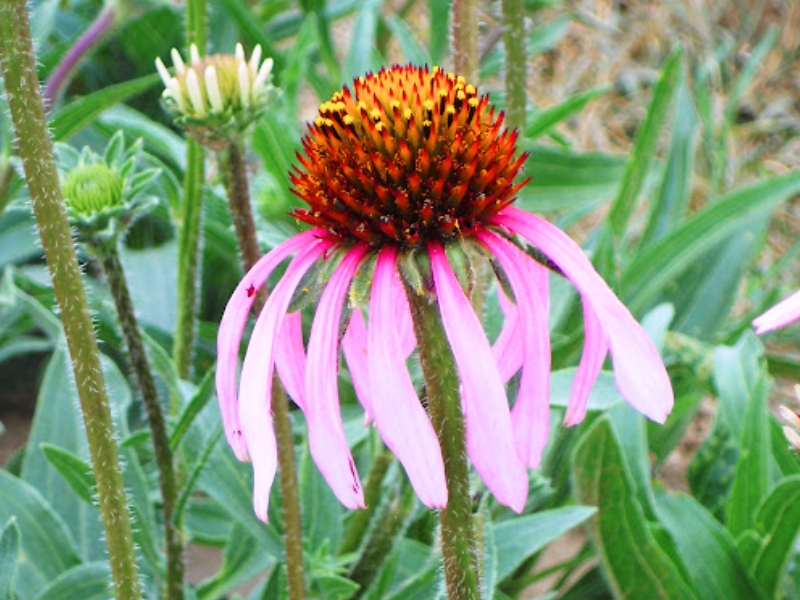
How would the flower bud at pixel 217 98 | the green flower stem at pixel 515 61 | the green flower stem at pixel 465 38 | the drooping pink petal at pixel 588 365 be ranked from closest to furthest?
the drooping pink petal at pixel 588 365, the flower bud at pixel 217 98, the green flower stem at pixel 465 38, the green flower stem at pixel 515 61

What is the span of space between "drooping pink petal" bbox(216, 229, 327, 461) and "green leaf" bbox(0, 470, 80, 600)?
1.72ft

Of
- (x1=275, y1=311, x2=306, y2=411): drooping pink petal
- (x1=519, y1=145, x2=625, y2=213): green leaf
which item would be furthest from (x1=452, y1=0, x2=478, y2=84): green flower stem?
(x1=519, y1=145, x2=625, y2=213): green leaf

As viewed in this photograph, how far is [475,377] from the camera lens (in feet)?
2.08

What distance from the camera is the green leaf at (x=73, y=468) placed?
111cm

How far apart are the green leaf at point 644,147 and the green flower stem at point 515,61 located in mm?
450

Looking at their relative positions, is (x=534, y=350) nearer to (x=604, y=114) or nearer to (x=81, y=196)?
(x=81, y=196)

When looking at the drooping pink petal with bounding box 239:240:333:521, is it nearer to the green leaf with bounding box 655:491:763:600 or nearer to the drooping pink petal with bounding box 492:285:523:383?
the drooping pink petal with bounding box 492:285:523:383

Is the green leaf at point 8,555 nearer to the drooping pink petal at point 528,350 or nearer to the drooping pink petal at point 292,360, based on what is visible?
the drooping pink petal at point 292,360

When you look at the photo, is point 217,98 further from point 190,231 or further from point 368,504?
point 368,504

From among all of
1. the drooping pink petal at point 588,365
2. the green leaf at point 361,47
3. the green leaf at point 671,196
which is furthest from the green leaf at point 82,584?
the green leaf at point 671,196

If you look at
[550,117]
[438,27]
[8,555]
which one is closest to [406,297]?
[8,555]

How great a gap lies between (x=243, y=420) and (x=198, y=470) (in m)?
0.42

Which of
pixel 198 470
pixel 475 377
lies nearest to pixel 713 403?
pixel 198 470

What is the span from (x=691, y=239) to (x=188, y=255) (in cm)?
66
